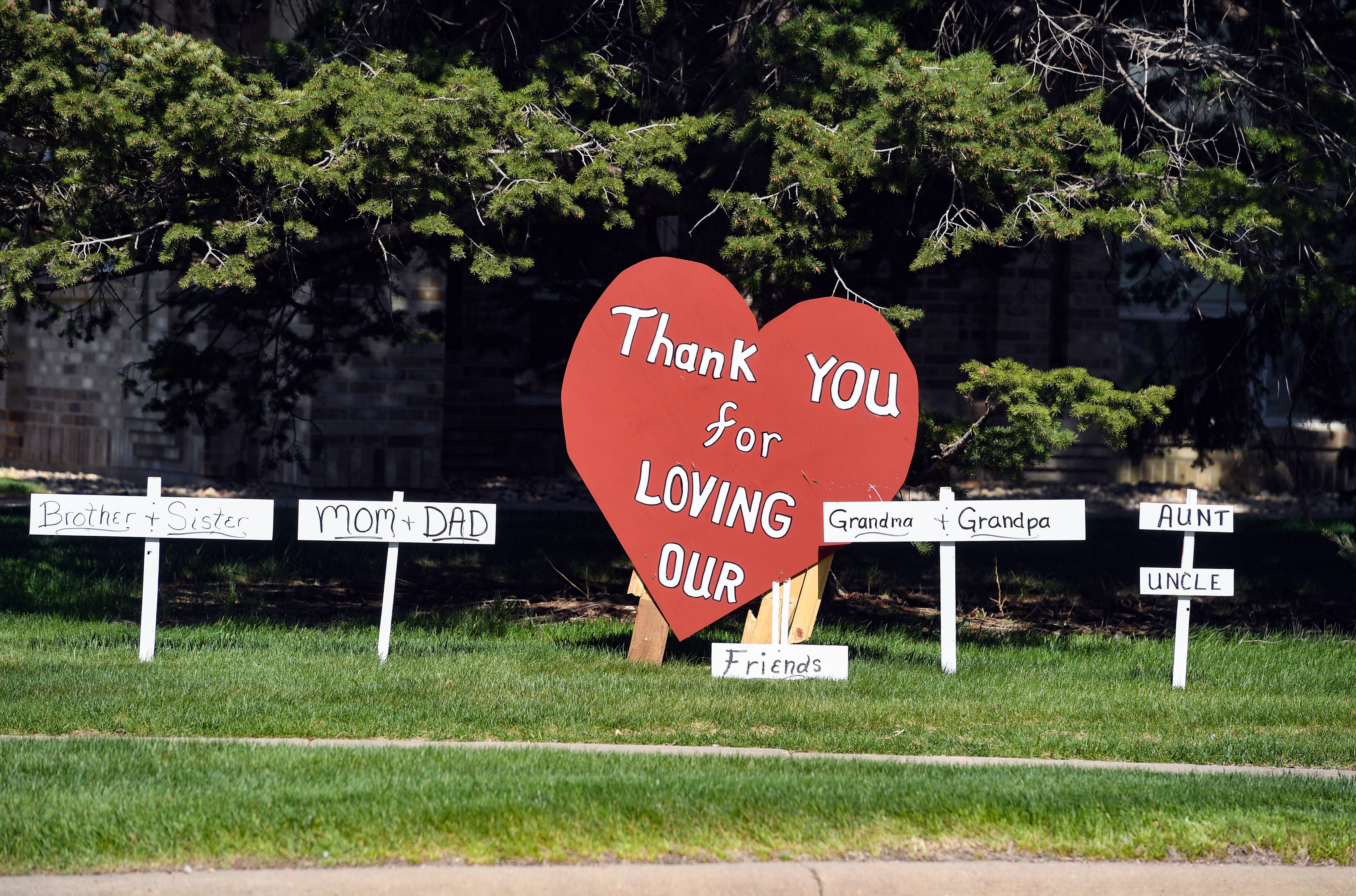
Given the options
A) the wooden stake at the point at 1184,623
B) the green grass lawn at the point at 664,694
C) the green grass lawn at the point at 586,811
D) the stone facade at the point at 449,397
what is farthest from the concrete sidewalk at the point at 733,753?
the stone facade at the point at 449,397

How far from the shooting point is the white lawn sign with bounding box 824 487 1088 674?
6.91 metres

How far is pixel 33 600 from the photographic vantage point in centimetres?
897

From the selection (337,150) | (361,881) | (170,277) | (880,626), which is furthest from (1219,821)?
(170,277)

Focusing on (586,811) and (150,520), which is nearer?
(586,811)

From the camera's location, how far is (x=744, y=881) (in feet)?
13.1

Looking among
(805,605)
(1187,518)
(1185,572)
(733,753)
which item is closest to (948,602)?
(805,605)

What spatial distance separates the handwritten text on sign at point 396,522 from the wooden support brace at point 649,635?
35.9 inches

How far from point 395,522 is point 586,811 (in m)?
2.96

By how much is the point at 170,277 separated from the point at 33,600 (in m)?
8.27

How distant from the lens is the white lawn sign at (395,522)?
7.00 meters

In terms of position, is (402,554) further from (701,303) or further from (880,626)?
(701,303)

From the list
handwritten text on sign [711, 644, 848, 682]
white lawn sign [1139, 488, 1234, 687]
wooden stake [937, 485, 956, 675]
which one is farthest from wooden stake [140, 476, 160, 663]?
white lawn sign [1139, 488, 1234, 687]

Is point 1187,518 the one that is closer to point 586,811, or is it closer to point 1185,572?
point 1185,572

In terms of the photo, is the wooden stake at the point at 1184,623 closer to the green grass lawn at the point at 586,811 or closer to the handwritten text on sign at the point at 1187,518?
the handwritten text on sign at the point at 1187,518
